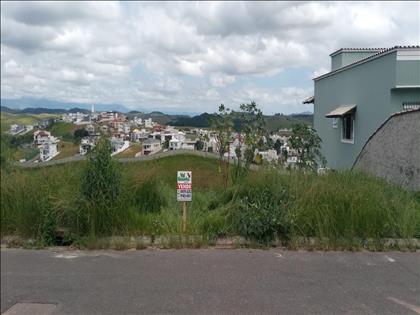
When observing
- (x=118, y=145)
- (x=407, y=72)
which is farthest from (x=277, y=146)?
(x=407, y=72)

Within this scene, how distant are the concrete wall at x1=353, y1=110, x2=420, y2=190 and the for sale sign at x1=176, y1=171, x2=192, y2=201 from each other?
4313 mm

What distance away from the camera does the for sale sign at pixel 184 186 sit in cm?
614

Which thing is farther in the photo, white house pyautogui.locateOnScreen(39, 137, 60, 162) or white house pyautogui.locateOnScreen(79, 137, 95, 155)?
white house pyautogui.locateOnScreen(79, 137, 95, 155)

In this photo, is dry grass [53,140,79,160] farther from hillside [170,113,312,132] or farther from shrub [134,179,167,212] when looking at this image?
hillside [170,113,312,132]

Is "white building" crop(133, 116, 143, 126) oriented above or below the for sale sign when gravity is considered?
above

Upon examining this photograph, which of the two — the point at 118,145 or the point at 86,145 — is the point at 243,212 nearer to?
the point at 118,145

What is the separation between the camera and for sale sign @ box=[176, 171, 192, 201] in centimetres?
614

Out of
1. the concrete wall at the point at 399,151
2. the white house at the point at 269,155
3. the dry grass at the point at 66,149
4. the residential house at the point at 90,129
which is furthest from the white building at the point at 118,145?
the concrete wall at the point at 399,151

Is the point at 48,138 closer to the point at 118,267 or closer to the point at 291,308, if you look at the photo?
the point at 118,267

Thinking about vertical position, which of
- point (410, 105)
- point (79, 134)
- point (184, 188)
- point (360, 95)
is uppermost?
point (360, 95)

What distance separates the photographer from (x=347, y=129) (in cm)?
1916

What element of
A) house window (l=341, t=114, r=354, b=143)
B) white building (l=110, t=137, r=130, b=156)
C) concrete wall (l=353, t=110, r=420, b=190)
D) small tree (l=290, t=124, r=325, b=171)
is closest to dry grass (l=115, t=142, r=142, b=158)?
white building (l=110, t=137, r=130, b=156)

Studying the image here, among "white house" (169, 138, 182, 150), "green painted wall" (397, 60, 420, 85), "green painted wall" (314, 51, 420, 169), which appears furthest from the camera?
"green painted wall" (314, 51, 420, 169)

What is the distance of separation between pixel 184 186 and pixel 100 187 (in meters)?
1.25
